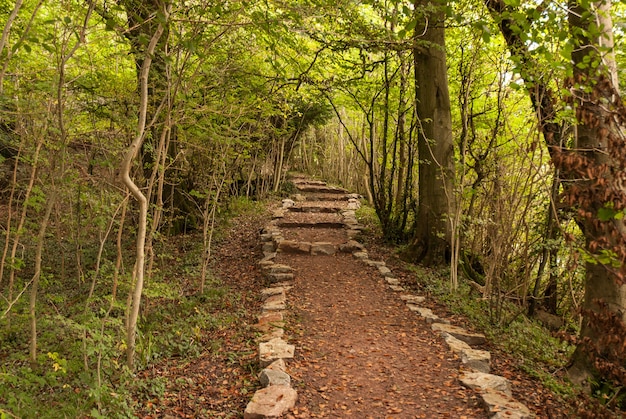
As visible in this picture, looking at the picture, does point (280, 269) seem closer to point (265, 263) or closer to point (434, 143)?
point (265, 263)

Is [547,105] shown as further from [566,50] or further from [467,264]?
[467,264]

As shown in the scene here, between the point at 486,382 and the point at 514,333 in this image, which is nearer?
the point at 486,382

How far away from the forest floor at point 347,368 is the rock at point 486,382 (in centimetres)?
7

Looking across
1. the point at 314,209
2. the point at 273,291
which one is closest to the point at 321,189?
the point at 314,209

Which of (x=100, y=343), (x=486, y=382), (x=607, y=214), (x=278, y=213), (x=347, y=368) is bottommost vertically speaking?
(x=347, y=368)

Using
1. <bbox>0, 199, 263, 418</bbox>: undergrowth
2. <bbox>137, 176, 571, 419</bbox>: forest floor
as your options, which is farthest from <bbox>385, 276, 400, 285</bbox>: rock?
<bbox>0, 199, 263, 418</bbox>: undergrowth

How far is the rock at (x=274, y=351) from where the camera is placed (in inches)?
172

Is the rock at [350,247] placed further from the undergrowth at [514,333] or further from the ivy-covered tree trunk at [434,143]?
the undergrowth at [514,333]

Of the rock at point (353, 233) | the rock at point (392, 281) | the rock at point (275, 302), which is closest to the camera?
the rock at point (275, 302)

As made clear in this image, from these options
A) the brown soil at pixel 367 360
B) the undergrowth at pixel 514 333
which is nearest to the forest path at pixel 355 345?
the brown soil at pixel 367 360

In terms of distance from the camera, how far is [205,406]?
150 inches

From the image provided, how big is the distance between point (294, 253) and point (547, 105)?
17.3ft

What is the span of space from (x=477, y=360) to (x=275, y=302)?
2682mm

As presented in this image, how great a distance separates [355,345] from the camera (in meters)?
4.98
